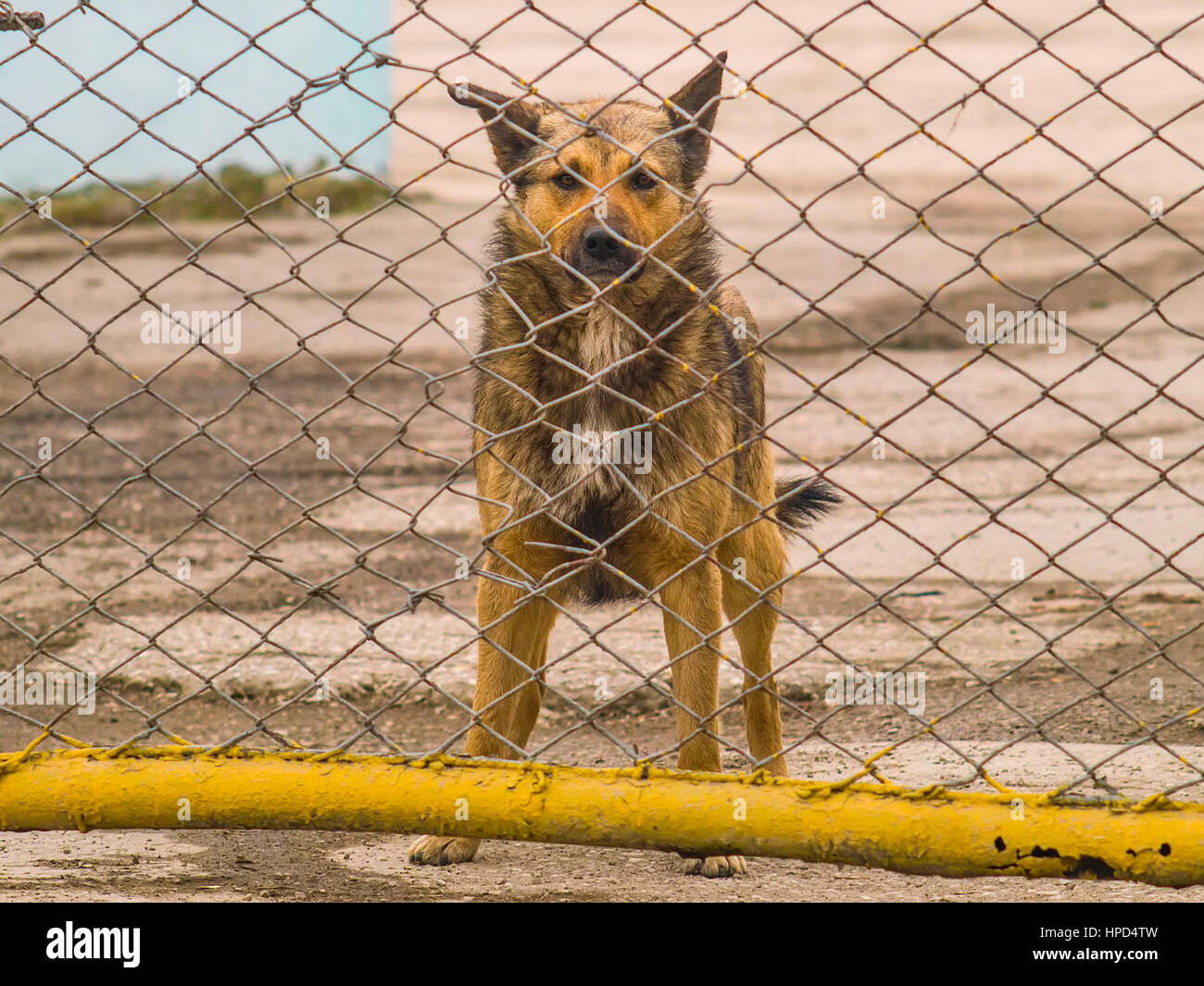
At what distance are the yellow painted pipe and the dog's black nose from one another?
60.5 inches

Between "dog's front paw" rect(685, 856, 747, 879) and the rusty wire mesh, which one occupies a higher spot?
the rusty wire mesh

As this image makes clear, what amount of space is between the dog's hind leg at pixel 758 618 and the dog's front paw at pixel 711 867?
578mm

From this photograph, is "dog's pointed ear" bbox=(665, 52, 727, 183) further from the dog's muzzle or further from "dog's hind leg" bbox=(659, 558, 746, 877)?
"dog's hind leg" bbox=(659, 558, 746, 877)

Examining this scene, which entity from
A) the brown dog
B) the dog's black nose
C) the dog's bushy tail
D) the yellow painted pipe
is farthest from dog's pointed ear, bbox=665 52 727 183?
the yellow painted pipe

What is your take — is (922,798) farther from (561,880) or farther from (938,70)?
(938,70)

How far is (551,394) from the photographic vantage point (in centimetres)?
330

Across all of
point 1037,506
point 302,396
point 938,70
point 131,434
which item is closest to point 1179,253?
point 938,70

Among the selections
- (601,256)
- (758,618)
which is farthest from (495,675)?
(601,256)

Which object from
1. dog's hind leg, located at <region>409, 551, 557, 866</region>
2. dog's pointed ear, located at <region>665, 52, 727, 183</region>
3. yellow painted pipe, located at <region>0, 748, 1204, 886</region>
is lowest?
yellow painted pipe, located at <region>0, 748, 1204, 886</region>

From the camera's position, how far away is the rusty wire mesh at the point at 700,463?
2578mm

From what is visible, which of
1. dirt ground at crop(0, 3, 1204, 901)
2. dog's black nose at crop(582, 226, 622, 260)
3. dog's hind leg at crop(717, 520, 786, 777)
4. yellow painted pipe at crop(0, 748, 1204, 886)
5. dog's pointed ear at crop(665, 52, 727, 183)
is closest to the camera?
yellow painted pipe at crop(0, 748, 1204, 886)

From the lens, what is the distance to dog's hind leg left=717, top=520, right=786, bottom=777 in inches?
Answer: 155

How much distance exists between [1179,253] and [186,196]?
11890mm

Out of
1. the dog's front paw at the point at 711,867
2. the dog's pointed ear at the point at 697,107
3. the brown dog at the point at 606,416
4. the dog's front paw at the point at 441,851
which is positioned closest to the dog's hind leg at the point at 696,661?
the brown dog at the point at 606,416
